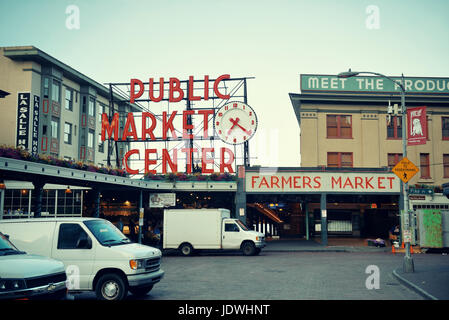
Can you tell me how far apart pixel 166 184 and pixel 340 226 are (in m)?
17.9

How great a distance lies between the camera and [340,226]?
144 ft

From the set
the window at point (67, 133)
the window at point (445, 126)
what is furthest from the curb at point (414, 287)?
the window at point (67, 133)

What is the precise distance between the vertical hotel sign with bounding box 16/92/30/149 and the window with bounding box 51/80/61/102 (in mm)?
3564

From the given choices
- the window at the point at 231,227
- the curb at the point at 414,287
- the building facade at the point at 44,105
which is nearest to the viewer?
the curb at the point at 414,287

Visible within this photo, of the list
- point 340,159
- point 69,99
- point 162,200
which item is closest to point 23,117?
point 69,99

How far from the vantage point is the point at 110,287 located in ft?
38.8

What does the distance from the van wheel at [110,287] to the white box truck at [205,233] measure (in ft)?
53.5

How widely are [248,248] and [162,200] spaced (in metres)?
10.4

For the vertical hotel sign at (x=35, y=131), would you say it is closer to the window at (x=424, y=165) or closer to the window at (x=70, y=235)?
the window at (x=70, y=235)

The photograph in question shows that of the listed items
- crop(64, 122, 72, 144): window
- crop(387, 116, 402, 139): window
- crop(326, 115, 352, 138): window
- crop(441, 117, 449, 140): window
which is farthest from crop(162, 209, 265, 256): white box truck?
crop(441, 117, 449, 140): window

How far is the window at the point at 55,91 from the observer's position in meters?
42.5

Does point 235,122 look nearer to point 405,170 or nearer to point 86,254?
point 405,170
